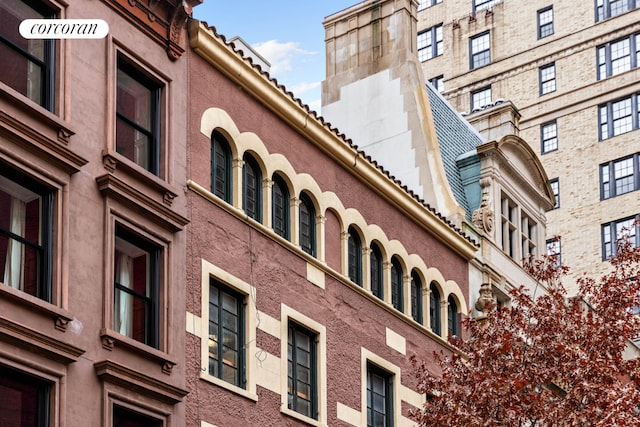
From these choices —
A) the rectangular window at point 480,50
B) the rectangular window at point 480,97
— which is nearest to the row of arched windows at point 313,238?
the rectangular window at point 480,97

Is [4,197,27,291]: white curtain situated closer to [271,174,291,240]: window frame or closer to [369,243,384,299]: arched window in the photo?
[271,174,291,240]: window frame

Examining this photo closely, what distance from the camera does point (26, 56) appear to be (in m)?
26.4

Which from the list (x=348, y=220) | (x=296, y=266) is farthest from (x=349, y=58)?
(x=296, y=266)

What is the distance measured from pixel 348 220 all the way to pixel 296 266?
3.16m

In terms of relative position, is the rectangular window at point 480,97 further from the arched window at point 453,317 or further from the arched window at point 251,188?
the arched window at point 251,188

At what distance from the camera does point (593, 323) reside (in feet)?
105

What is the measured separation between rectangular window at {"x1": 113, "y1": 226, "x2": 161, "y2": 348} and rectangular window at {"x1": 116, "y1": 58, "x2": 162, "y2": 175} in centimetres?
171

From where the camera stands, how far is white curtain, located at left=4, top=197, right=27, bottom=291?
81.5 ft

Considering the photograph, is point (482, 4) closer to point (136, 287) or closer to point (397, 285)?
point (397, 285)

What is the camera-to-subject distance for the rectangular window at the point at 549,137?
279ft

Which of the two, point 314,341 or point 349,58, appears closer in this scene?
point 314,341

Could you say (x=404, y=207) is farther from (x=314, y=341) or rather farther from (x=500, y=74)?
(x=500, y=74)

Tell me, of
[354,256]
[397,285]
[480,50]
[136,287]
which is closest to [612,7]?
[480,50]

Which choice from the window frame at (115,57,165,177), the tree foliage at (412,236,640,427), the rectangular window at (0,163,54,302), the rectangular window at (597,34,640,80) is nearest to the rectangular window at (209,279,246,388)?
the window frame at (115,57,165,177)
